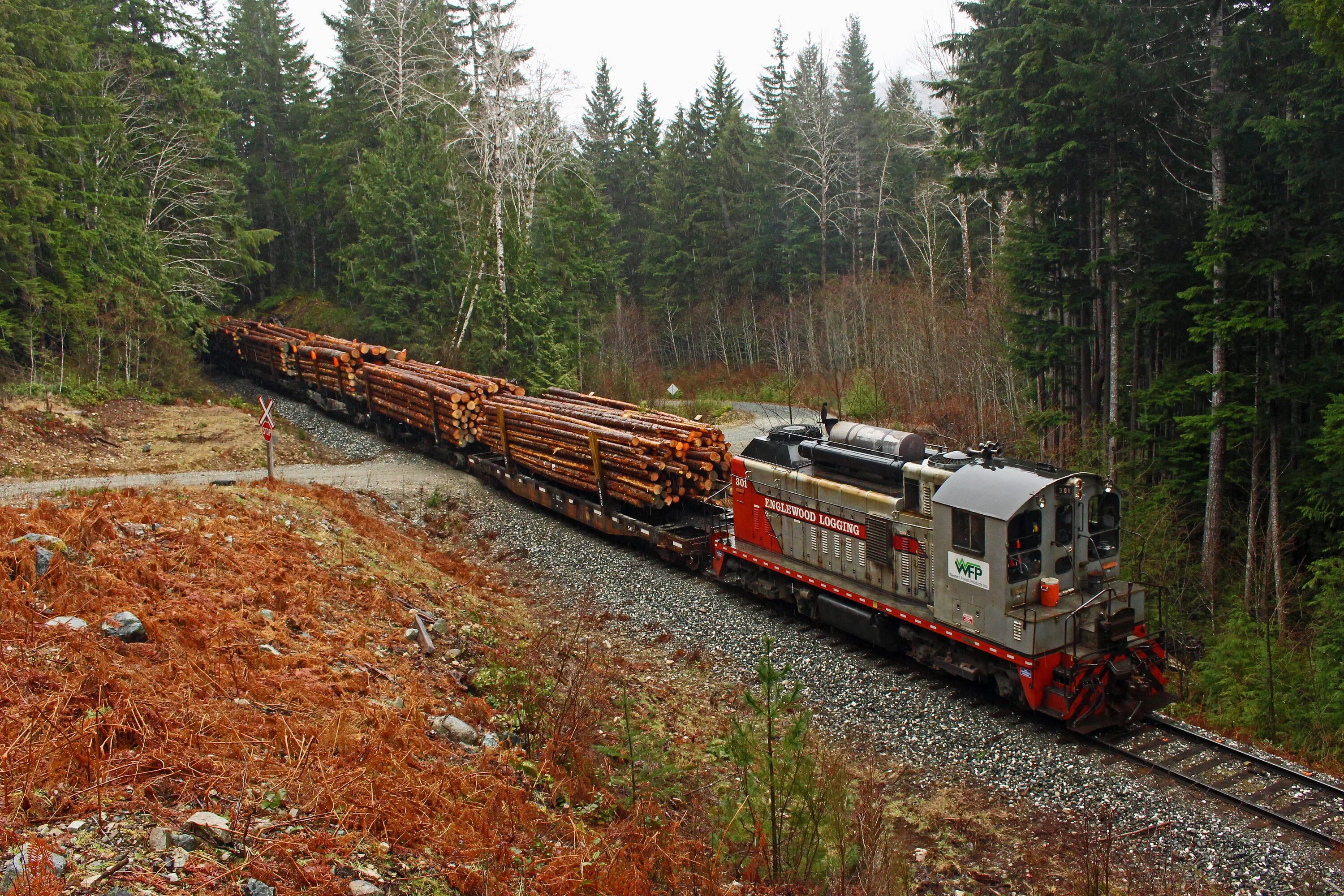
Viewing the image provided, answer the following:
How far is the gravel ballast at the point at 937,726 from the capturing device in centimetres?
787

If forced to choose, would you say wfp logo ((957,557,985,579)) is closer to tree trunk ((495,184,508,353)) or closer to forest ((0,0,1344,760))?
forest ((0,0,1344,760))

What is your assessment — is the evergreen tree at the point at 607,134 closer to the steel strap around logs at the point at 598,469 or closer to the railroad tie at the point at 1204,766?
the steel strap around logs at the point at 598,469

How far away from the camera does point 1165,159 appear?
17156 millimetres

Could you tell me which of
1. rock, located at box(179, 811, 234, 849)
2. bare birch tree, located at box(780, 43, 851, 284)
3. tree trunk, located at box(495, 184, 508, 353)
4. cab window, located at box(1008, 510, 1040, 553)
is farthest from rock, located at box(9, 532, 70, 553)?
bare birch tree, located at box(780, 43, 851, 284)

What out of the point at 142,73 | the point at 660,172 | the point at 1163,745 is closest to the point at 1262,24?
the point at 1163,745

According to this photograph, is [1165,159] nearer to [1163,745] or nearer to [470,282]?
[1163,745]

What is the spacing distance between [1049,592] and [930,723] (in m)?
2.15

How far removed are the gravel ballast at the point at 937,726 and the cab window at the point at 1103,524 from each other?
2276 mm

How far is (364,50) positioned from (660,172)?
1890 centimetres

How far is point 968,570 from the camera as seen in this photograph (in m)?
10.5

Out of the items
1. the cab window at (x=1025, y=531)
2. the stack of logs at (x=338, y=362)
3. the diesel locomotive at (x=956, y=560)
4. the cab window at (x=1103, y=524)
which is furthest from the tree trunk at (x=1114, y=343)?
the stack of logs at (x=338, y=362)

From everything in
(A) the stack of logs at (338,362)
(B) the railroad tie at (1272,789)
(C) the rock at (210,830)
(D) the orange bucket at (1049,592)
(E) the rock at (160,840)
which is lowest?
(B) the railroad tie at (1272,789)

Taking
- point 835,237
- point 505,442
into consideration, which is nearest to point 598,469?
point 505,442

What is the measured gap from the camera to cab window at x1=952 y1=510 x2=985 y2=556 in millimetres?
10320
